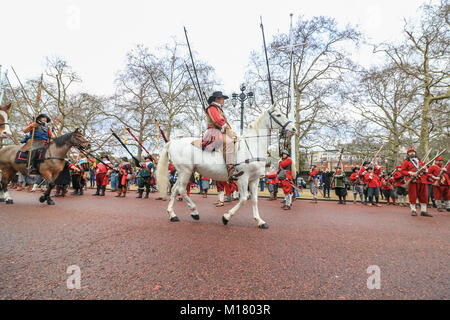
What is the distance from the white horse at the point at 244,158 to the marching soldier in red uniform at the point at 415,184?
5.54m

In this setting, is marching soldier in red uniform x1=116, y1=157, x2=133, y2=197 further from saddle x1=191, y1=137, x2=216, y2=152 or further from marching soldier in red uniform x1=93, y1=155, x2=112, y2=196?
saddle x1=191, y1=137, x2=216, y2=152

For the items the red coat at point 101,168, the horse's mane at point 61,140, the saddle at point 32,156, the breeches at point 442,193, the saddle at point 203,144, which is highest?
the horse's mane at point 61,140

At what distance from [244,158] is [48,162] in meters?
6.24

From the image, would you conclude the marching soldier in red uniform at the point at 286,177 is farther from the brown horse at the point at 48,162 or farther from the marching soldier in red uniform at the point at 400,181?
the brown horse at the point at 48,162

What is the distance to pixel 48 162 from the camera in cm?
669

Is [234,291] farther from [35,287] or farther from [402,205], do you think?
[402,205]

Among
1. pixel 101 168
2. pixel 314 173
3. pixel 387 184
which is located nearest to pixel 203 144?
pixel 101 168

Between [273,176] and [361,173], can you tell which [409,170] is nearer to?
[361,173]

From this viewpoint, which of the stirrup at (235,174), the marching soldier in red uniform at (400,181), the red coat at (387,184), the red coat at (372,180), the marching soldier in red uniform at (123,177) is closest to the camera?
the stirrup at (235,174)

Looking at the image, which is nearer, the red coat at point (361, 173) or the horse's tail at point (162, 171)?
the horse's tail at point (162, 171)

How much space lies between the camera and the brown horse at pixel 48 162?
21.9 ft

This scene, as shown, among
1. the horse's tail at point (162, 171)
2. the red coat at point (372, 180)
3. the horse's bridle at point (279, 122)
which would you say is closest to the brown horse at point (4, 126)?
the horse's tail at point (162, 171)

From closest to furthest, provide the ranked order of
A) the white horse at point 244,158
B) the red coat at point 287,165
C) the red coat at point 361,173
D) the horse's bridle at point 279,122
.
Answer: the white horse at point 244,158 < the horse's bridle at point 279,122 < the red coat at point 287,165 < the red coat at point 361,173

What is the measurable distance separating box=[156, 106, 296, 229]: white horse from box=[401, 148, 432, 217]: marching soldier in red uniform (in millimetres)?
5535
